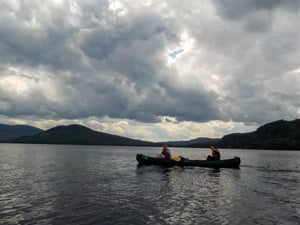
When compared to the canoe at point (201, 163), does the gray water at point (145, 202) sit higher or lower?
lower

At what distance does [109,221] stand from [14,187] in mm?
17990

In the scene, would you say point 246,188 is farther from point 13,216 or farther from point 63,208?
point 13,216

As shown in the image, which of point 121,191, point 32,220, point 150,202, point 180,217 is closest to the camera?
point 32,220

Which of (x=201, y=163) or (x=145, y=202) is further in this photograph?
(x=201, y=163)

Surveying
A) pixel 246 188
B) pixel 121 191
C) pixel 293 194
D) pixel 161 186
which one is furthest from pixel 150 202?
pixel 293 194

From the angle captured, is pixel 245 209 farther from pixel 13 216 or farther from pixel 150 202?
pixel 13 216

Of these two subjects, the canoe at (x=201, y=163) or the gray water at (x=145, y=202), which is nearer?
the gray water at (x=145, y=202)

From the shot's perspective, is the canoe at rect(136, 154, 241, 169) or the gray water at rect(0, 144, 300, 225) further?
the canoe at rect(136, 154, 241, 169)

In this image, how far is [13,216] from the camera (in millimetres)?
21094

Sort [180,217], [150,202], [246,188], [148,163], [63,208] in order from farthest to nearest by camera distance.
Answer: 1. [148,163]
2. [246,188]
3. [150,202]
4. [63,208]
5. [180,217]

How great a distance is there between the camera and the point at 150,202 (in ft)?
86.7

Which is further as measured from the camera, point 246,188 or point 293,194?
point 246,188

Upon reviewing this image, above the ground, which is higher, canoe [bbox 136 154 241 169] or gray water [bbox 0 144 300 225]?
canoe [bbox 136 154 241 169]

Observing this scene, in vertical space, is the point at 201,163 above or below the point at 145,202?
above
